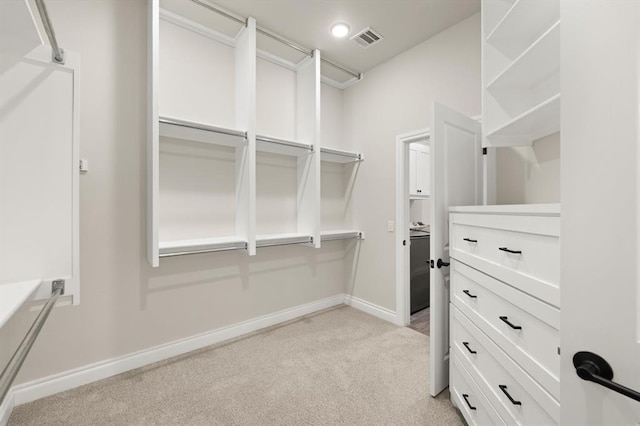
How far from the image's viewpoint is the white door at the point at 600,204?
0.54 meters

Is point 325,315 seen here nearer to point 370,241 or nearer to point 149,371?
point 370,241

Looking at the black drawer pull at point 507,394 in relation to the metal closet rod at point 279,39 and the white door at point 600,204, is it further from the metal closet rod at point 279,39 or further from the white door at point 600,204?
the metal closet rod at point 279,39

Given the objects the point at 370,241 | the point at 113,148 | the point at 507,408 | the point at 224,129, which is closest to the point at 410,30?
the point at 224,129

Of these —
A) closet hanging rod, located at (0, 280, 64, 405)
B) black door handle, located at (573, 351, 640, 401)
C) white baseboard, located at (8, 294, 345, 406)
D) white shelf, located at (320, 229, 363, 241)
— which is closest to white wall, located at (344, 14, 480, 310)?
white shelf, located at (320, 229, 363, 241)

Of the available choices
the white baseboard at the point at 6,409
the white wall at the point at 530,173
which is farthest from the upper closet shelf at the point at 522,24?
the white baseboard at the point at 6,409

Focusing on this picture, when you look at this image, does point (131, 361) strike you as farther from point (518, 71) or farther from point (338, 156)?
point (518, 71)

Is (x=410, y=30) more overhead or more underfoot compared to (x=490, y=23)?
more overhead

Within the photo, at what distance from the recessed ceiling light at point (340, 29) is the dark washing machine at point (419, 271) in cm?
242

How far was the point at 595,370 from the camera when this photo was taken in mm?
586

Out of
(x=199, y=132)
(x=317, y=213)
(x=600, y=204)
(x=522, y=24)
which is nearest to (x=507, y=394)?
(x=600, y=204)

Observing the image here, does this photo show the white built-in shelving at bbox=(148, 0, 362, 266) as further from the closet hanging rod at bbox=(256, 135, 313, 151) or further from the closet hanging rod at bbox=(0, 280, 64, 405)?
the closet hanging rod at bbox=(0, 280, 64, 405)

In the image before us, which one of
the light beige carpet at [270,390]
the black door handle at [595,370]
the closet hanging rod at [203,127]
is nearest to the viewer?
the black door handle at [595,370]

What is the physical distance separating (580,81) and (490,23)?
1.51m

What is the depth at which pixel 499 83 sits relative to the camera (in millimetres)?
1675
